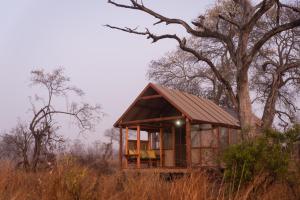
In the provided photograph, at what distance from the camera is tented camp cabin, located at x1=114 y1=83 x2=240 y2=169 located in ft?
66.0

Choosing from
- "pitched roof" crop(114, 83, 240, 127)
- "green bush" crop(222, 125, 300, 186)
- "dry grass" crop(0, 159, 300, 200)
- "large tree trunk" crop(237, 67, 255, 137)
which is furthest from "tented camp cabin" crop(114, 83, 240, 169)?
"dry grass" crop(0, 159, 300, 200)

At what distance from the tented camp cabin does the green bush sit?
9.75m

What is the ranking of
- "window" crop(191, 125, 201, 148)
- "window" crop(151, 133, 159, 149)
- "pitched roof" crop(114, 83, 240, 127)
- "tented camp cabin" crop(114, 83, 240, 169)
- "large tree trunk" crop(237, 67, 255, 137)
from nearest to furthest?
"large tree trunk" crop(237, 67, 255, 137)
"pitched roof" crop(114, 83, 240, 127)
"tented camp cabin" crop(114, 83, 240, 169)
"window" crop(191, 125, 201, 148)
"window" crop(151, 133, 159, 149)

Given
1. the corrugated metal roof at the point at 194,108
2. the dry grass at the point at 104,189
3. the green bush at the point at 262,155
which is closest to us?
the dry grass at the point at 104,189

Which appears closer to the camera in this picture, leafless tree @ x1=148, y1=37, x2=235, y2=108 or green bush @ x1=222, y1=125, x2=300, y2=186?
green bush @ x1=222, y1=125, x2=300, y2=186

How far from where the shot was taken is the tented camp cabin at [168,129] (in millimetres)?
20125

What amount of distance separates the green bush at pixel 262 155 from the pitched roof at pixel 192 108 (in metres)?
9.12

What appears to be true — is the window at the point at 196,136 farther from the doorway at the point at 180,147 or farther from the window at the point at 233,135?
the window at the point at 233,135

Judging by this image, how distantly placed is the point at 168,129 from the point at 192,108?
371cm

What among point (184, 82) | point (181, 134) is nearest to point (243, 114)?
point (181, 134)

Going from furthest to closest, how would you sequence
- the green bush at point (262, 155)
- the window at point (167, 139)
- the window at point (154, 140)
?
the window at point (154, 140) < the window at point (167, 139) < the green bush at point (262, 155)

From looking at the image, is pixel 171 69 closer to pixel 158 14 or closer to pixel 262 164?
pixel 158 14

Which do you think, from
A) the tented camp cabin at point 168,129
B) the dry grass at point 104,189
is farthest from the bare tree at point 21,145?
the dry grass at point 104,189

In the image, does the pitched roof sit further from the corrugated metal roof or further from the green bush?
the green bush
